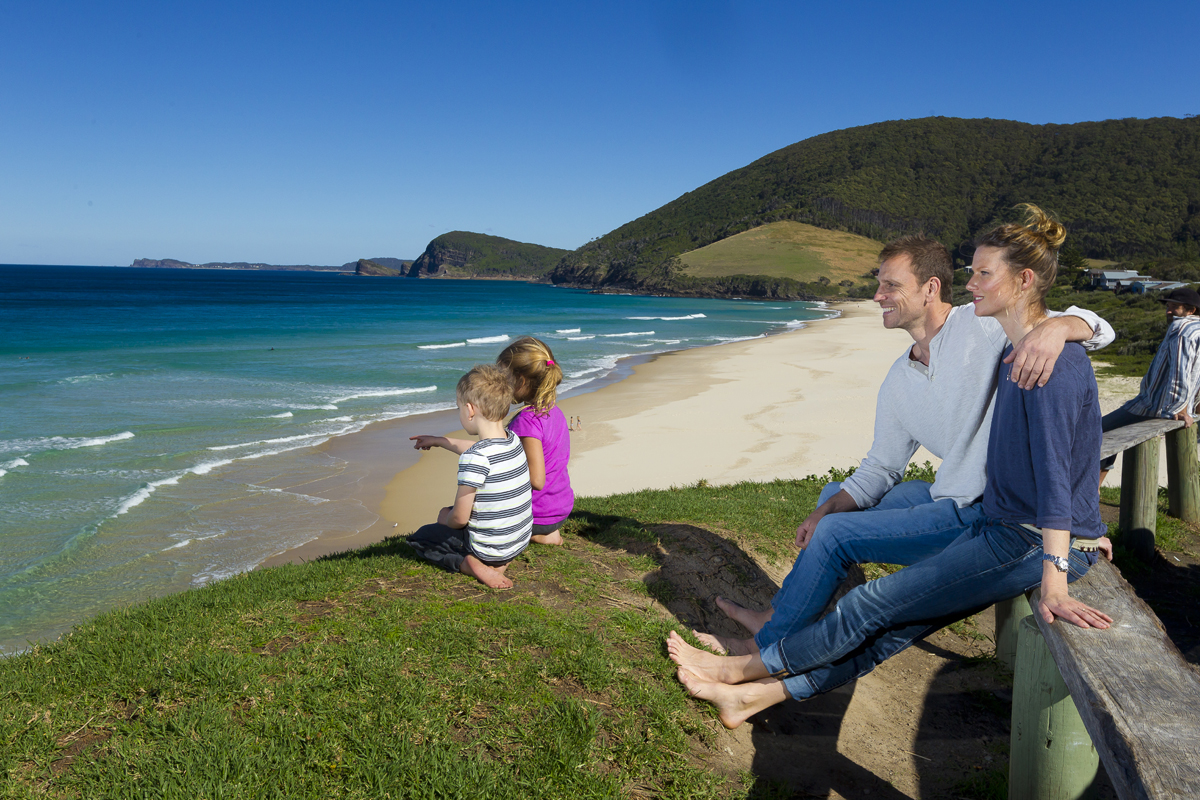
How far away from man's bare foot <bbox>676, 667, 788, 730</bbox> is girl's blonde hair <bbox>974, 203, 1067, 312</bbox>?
6.93ft

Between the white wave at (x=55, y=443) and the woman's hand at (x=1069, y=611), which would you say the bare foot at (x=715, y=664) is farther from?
the white wave at (x=55, y=443)

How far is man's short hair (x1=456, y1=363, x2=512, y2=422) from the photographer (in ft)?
14.1

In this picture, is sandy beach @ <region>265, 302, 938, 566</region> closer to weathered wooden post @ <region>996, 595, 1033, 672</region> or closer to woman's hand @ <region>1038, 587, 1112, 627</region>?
weathered wooden post @ <region>996, 595, 1033, 672</region>

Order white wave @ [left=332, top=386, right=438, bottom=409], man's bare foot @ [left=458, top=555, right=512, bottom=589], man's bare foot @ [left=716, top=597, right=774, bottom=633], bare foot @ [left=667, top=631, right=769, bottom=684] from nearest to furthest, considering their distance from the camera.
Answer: bare foot @ [left=667, top=631, right=769, bottom=684]
man's bare foot @ [left=716, top=597, right=774, bottom=633]
man's bare foot @ [left=458, top=555, right=512, bottom=589]
white wave @ [left=332, top=386, right=438, bottom=409]

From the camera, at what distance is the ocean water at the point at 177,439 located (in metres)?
8.57

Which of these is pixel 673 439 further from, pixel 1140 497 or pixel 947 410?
pixel 947 410

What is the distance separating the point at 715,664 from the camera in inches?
144

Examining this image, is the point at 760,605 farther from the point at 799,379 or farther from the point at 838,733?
the point at 799,379

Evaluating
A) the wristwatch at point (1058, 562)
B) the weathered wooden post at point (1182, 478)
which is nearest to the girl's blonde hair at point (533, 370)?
the wristwatch at point (1058, 562)

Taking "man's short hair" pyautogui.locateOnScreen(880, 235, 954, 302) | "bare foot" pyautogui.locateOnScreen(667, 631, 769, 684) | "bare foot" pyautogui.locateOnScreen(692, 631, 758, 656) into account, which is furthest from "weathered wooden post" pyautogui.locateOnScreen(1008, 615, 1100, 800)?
"man's short hair" pyautogui.locateOnScreen(880, 235, 954, 302)

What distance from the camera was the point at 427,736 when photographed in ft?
9.64

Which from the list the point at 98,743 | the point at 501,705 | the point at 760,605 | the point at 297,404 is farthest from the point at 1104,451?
the point at 297,404

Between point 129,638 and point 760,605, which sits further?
point 760,605

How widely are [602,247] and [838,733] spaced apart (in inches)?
7318
